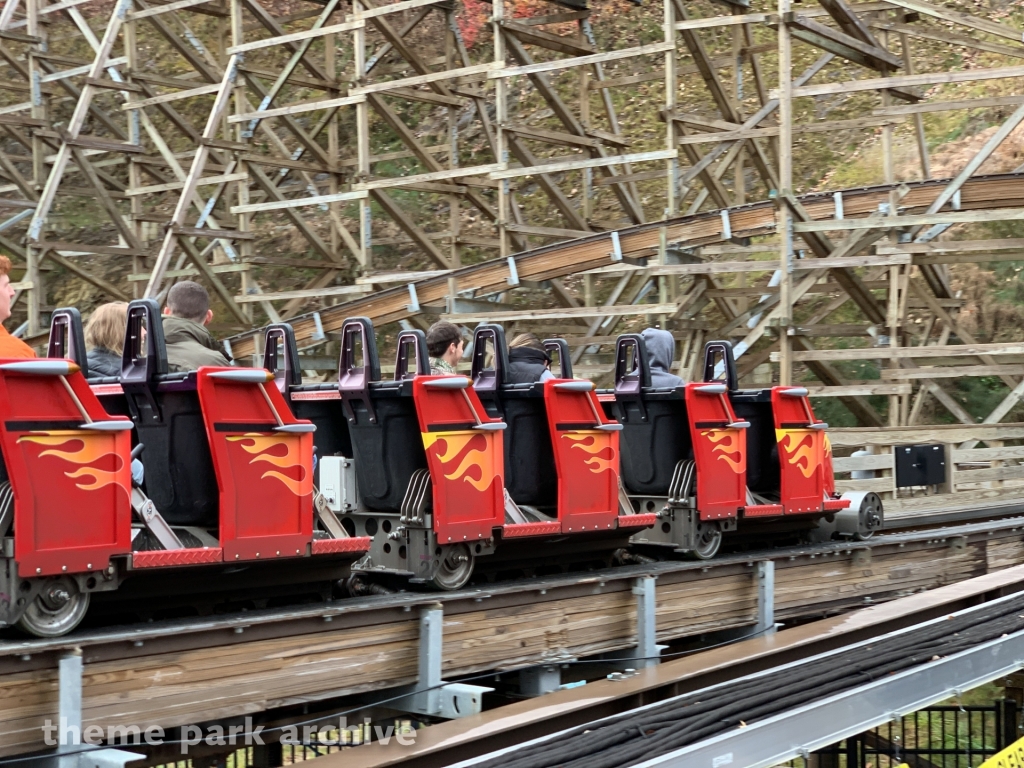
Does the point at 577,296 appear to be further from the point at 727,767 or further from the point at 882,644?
the point at 727,767

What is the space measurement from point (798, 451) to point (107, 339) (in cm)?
490

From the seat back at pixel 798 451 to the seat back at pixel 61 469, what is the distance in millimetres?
5013

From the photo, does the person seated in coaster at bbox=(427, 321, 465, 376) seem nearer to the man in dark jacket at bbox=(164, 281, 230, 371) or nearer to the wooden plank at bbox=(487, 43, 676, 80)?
the man in dark jacket at bbox=(164, 281, 230, 371)

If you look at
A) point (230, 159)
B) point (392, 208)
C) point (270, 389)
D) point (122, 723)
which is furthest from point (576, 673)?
point (230, 159)

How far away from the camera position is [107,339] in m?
6.34

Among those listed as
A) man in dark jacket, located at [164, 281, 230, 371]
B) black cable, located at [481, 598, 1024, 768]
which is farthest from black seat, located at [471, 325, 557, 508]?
black cable, located at [481, 598, 1024, 768]

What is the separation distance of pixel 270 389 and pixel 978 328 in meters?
14.5

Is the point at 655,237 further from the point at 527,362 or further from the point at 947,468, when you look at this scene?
the point at 527,362

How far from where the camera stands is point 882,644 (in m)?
5.86

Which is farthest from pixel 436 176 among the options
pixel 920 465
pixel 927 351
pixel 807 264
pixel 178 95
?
pixel 920 465

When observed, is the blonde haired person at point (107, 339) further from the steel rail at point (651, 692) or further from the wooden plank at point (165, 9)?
the wooden plank at point (165, 9)

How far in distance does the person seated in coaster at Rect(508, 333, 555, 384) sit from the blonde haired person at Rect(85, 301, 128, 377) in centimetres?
227

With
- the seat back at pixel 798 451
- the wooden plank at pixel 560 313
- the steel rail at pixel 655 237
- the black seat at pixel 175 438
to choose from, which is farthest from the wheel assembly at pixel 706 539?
the steel rail at pixel 655 237

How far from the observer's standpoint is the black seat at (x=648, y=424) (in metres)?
8.52
